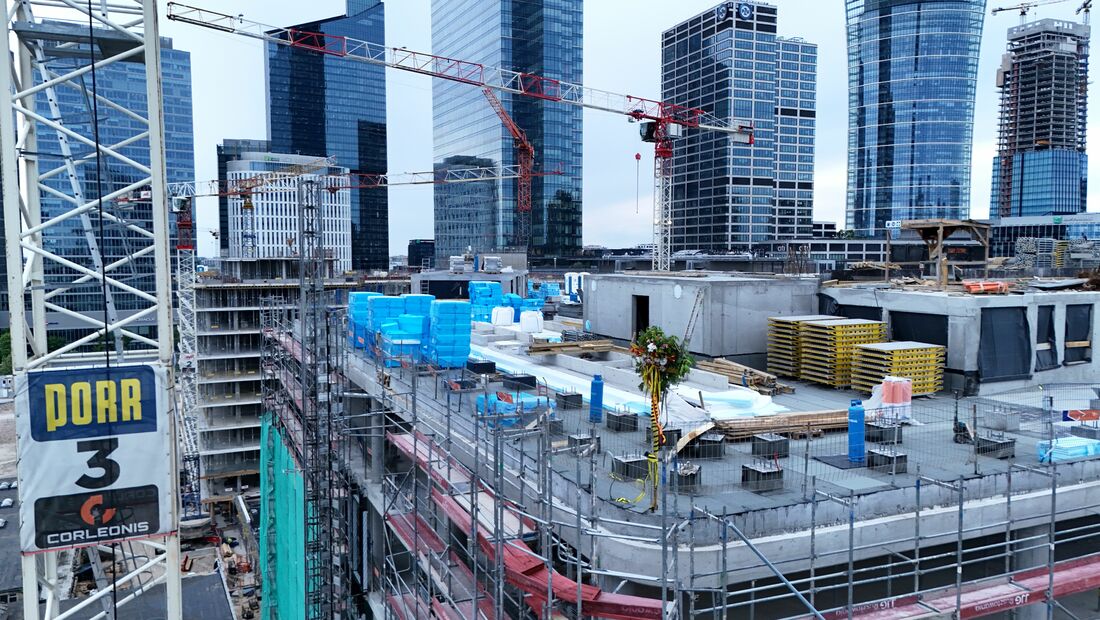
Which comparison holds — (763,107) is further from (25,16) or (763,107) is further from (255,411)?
(25,16)

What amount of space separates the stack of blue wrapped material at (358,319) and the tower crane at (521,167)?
103744 mm

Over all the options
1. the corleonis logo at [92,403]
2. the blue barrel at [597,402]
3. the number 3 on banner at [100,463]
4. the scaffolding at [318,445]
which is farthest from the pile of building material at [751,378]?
the number 3 on banner at [100,463]

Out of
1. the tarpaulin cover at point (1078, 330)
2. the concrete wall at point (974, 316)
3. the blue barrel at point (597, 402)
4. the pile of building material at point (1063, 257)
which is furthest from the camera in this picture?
the pile of building material at point (1063, 257)

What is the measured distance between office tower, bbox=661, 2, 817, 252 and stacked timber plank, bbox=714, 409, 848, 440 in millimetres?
155678

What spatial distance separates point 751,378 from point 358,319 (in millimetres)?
15284

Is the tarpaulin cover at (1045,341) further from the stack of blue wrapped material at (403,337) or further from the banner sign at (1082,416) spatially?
the stack of blue wrapped material at (403,337)

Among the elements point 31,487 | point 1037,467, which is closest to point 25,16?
point 31,487

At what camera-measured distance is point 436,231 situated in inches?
7372

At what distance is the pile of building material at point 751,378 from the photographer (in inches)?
953

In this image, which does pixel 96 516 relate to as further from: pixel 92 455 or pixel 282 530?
pixel 282 530

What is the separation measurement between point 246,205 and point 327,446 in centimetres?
8636

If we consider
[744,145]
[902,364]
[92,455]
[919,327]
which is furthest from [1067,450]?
[744,145]

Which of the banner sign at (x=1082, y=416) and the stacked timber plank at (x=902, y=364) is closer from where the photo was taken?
the banner sign at (x=1082, y=416)

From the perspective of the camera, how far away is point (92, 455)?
10211mm
